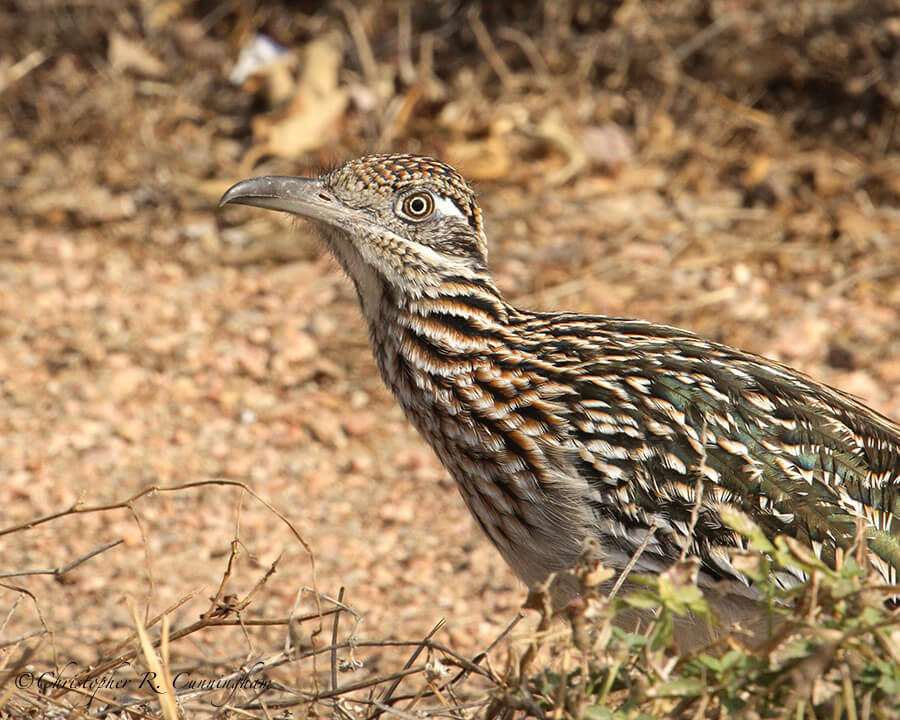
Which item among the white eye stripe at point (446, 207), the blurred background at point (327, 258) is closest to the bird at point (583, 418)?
the white eye stripe at point (446, 207)

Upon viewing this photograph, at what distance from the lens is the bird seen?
13.3ft

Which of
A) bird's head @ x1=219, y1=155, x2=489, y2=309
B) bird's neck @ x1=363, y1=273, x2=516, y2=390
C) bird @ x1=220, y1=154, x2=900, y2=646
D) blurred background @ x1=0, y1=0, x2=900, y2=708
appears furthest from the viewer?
blurred background @ x1=0, y1=0, x2=900, y2=708

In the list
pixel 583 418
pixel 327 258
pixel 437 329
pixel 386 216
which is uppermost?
pixel 386 216

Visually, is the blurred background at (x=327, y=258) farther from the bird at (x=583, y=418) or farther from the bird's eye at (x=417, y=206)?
the bird's eye at (x=417, y=206)

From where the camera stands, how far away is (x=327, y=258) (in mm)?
7379

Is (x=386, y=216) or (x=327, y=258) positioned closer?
(x=386, y=216)

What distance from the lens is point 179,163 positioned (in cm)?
880

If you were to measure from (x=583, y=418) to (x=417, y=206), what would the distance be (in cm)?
118

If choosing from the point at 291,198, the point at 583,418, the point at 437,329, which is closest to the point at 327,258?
the point at 291,198

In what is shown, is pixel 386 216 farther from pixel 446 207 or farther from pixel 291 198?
pixel 291 198

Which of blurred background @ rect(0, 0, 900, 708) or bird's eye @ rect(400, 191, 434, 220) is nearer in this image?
bird's eye @ rect(400, 191, 434, 220)

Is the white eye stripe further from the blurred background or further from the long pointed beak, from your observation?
the blurred background

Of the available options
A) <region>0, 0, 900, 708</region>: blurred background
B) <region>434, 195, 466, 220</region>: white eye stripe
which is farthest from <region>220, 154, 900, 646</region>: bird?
<region>0, 0, 900, 708</region>: blurred background

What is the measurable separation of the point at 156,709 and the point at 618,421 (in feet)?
5.83
